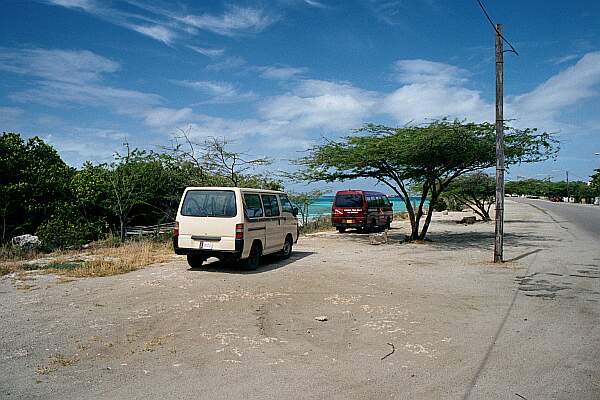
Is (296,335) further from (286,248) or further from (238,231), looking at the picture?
(286,248)

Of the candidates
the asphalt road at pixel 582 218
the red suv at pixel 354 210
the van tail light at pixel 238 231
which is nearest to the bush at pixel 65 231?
the van tail light at pixel 238 231

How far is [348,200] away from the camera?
2489 centimetres

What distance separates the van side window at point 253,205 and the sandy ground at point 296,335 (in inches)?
53.3

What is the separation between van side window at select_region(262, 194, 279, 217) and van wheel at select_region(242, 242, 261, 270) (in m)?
0.97

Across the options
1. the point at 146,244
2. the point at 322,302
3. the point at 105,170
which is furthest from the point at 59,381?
the point at 105,170

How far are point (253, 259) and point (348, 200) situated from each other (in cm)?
1349

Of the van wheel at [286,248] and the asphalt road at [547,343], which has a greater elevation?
the van wheel at [286,248]

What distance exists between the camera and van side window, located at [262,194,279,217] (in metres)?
12.6

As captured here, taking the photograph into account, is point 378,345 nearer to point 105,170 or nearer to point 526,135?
point 526,135

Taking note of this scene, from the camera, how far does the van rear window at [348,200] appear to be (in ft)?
81.0

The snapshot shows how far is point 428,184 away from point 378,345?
1544 centimetres

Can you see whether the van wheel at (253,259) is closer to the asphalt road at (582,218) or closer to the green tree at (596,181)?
the asphalt road at (582,218)

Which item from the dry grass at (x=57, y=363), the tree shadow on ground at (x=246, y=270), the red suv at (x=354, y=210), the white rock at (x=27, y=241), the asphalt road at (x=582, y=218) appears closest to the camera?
the dry grass at (x=57, y=363)

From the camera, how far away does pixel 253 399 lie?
177 inches
